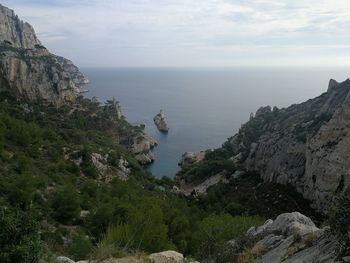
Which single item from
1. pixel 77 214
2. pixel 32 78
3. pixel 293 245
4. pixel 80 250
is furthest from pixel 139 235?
pixel 32 78

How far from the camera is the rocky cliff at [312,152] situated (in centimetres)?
3919

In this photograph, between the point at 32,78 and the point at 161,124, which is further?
the point at 161,124

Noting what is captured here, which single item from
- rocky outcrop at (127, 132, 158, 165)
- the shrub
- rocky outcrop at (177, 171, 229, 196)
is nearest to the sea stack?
rocky outcrop at (127, 132, 158, 165)

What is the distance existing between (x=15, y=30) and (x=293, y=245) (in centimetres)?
17052

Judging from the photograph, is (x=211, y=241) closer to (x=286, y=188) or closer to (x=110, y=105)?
(x=286, y=188)

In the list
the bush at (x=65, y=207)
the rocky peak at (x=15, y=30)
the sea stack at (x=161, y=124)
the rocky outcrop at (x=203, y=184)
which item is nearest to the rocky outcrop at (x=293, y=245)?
the bush at (x=65, y=207)

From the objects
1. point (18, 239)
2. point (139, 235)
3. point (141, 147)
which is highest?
point (18, 239)

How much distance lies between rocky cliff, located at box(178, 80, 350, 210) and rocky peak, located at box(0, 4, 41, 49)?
112 m

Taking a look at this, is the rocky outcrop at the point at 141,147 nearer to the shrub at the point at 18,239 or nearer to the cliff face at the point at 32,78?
the cliff face at the point at 32,78

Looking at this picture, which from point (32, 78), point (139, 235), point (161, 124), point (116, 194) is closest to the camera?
point (139, 235)

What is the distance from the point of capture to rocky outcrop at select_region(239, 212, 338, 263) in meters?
8.70

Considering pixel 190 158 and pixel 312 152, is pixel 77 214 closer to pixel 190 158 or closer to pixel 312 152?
pixel 312 152

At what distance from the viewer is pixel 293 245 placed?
33.9 feet

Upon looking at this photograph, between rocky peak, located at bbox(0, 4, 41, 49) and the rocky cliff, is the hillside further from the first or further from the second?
rocky peak, located at bbox(0, 4, 41, 49)
